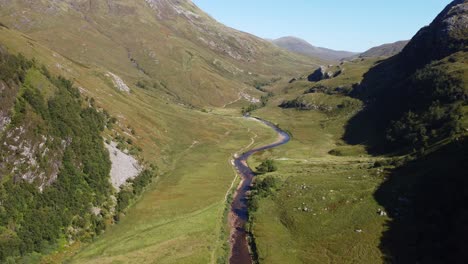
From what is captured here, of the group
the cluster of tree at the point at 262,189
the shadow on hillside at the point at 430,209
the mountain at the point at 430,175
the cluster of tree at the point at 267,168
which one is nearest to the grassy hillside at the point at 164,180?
the cluster of tree at the point at 262,189

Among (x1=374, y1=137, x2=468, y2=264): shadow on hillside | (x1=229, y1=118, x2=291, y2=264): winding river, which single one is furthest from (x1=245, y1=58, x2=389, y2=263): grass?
(x1=374, y1=137, x2=468, y2=264): shadow on hillside

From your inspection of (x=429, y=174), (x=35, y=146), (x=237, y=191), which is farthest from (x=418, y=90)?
(x=35, y=146)

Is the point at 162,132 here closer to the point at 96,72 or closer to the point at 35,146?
the point at 96,72

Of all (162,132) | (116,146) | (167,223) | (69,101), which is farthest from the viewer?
(162,132)

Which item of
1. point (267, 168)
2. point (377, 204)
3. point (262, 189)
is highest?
point (377, 204)

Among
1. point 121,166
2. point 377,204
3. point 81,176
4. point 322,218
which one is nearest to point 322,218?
point 322,218

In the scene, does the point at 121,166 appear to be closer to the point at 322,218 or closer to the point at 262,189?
the point at 262,189
